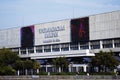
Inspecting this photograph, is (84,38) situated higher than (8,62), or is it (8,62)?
(84,38)

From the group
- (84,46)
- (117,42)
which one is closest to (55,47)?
(84,46)

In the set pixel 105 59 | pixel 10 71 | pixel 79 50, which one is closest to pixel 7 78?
pixel 10 71

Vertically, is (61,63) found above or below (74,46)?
below

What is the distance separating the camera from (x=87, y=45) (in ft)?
357

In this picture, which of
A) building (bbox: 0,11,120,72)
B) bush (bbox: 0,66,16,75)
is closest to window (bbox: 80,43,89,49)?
building (bbox: 0,11,120,72)

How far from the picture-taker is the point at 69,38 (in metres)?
114

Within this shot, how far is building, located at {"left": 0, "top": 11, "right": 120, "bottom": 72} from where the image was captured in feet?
334

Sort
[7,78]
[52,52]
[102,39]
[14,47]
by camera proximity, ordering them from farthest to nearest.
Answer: [14,47], [52,52], [102,39], [7,78]

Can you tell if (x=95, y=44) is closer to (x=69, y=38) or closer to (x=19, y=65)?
(x=69, y=38)

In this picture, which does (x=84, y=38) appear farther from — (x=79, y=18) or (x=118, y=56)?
(x=118, y=56)

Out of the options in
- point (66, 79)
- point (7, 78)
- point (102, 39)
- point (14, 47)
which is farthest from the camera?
point (14, 47)

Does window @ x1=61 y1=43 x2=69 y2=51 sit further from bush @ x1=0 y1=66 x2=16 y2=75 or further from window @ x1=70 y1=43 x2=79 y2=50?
bush @ x1=0 y1=66 x2=16 y2=75

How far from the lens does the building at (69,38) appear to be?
10175 centimetres

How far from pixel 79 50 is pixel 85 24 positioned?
26.8 ft
